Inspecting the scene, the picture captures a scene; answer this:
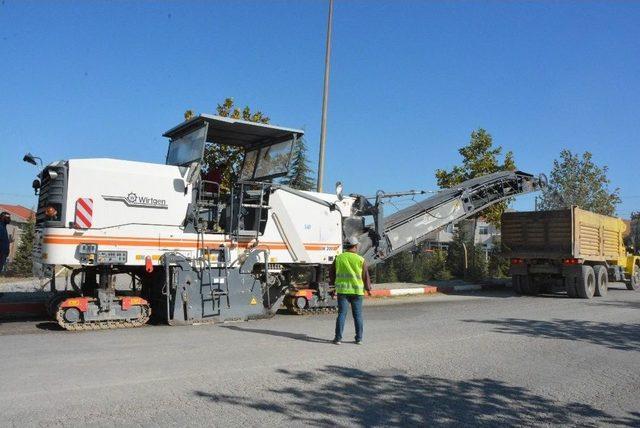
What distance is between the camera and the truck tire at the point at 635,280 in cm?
1956

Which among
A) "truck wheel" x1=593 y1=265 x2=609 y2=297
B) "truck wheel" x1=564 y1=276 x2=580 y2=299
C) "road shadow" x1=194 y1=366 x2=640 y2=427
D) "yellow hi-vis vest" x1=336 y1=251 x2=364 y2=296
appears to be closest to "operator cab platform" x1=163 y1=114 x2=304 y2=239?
"yellow hi-vis vest" x1=336 y1=251 x2=364 y2=296

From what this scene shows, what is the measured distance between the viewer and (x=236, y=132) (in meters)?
10.2

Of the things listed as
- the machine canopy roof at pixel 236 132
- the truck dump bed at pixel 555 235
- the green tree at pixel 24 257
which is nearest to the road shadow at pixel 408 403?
the machine canopy roof at pixel 236 132

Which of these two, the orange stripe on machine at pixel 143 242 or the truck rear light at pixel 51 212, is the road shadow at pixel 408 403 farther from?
the truck rear light at pixel 51 212

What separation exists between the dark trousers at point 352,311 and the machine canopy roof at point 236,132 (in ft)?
12.0

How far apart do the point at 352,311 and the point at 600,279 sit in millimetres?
12179

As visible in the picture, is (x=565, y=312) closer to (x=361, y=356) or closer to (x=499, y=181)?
(x=499, y=181)

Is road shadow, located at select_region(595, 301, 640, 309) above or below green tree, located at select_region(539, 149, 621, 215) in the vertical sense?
below

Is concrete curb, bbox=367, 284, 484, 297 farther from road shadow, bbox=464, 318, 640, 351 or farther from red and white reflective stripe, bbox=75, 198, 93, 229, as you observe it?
red and white reflective stripe, bbox=75, 198, 93, 229

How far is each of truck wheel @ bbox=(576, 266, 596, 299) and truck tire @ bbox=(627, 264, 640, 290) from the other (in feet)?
15.6

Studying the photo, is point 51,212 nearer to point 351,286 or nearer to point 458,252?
point 351,286

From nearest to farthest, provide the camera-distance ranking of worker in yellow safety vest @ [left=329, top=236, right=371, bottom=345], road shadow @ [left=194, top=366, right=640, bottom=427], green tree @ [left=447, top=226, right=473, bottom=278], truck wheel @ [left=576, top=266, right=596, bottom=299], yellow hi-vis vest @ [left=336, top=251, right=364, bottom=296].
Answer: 1. road shadow @ [left=194, top=366, right=640, bottom=427]
2. worker in yellow safety vest @ [left=329, top=236, right=371, bottom=345]
3. yellow hi-vis vest @ [left=336, top=251, right=364, bottom=296]
4. truck wheel @ [left=576, top=266, right=596, bottom=299]
5. green tree @ [left=447, top=226, right=473, bottom=278]

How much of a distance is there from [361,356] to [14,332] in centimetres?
528

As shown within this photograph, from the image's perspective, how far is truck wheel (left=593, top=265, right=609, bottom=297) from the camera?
652 inches
